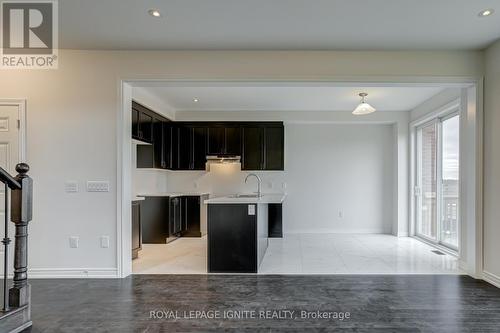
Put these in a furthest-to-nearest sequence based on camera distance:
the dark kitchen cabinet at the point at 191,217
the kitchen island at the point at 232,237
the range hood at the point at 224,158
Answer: the range hood at the point at 224,158 → the dark kitchen cabinet at the point at 191,217 → the kitchen island at the point at 232,237

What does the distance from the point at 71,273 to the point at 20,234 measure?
1410 mm

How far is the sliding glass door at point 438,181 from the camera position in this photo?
5211 millimetres

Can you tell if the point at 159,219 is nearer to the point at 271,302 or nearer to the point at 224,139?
the point at 224,139

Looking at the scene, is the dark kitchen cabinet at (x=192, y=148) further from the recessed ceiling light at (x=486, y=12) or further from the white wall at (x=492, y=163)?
the recessed ceiling light at (x=486, y=12)

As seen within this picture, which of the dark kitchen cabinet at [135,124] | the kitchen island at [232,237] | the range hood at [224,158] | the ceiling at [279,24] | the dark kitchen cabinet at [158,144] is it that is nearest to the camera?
the ceiling at [279,24]

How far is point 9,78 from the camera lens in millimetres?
3730

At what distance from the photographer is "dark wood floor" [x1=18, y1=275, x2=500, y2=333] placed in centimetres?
254

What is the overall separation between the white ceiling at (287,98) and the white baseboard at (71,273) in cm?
284

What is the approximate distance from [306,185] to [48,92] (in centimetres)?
505

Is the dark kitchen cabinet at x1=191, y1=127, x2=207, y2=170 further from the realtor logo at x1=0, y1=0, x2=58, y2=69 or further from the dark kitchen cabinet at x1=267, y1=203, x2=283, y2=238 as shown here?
the realtor logo at x1=0, y1=0, x2=58, y2=69

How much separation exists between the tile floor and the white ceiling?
2.59 m

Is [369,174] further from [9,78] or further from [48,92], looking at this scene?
[9,78]

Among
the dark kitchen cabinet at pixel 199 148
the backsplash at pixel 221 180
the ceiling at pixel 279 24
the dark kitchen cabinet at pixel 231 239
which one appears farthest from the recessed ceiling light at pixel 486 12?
the dark kitchen cabinet at pixel 199 148

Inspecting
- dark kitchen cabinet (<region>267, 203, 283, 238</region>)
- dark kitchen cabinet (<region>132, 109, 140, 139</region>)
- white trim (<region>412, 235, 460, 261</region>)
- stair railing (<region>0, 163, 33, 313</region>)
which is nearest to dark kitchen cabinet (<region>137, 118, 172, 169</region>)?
dark kitchen cabinet (<region>132, 109, 140, 139</region>)
